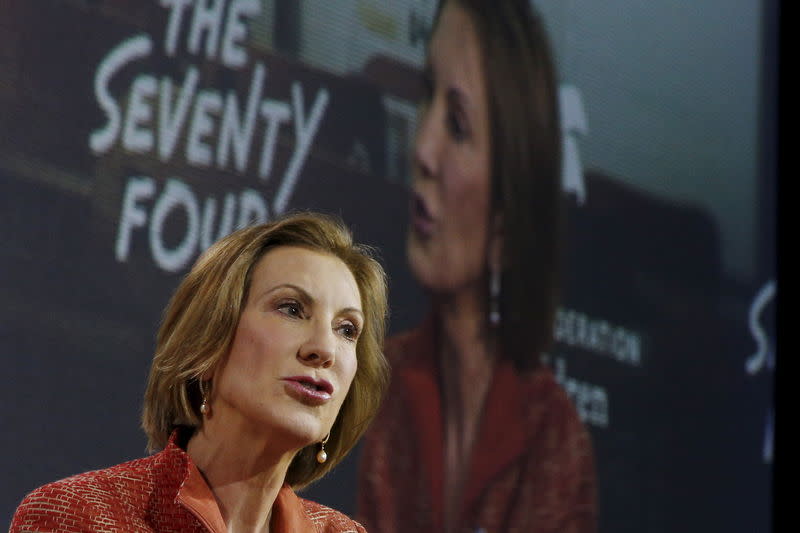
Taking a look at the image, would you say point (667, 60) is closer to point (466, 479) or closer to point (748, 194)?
point (748, 194)

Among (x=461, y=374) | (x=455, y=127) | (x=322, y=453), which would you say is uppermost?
(x=322, y=453)

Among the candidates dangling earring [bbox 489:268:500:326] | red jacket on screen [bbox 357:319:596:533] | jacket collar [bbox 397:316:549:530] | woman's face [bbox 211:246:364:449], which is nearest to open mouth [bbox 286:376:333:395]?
woman's face [bbox 211:246:364:449]

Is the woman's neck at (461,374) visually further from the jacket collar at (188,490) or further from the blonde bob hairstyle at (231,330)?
the jacket collar at (188,490)

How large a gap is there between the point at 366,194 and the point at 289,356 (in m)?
1.69

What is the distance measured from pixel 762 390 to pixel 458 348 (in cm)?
120

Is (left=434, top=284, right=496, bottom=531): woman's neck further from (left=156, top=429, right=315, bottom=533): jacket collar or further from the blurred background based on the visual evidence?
(left=156, top=429, right=315, bottom=533): jacket collar

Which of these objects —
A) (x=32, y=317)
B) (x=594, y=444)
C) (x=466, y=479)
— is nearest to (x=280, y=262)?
(x=32, y=317)

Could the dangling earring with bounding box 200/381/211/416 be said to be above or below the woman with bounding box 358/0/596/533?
above

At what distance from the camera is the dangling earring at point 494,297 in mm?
3707

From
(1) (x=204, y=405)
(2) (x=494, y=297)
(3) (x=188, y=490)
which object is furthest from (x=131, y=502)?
(2) (x=494, y=297)

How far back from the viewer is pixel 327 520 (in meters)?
2.07

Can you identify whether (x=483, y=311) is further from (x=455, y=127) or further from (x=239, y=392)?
(x=239, y=392)

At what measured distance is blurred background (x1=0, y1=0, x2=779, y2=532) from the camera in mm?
2887

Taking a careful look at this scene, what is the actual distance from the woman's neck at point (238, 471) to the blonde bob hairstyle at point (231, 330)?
5cm
